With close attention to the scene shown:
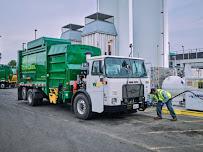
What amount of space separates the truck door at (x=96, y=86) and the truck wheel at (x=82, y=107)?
252 mm

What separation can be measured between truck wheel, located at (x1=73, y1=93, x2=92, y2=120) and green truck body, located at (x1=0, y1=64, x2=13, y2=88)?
21655 millimetres

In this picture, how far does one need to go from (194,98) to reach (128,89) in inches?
163

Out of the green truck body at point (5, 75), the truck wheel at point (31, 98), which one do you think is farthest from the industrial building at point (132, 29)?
the truck wheel at point (31, 98)

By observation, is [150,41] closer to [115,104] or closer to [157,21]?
[157,21]

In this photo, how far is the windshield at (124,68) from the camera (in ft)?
26.7

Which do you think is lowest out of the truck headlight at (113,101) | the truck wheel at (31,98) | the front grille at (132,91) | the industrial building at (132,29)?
the truck wheel at (31,98)

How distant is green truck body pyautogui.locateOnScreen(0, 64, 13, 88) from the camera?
2797 centimetres

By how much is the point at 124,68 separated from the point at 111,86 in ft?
3.47

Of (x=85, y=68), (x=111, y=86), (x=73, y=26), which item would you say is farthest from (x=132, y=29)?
(x=111, y=86)

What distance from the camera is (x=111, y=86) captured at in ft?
25.6

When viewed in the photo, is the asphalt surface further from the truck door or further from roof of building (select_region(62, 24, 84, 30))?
roof of building (select_region(62, 24, 84, 30))

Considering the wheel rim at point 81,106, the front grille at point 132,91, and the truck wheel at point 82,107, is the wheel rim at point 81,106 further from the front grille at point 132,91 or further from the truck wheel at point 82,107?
the front grille at point 132,91

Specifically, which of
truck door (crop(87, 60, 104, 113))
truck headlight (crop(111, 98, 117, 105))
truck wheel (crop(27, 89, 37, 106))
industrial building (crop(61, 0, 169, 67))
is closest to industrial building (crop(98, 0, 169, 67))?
industrial building (crop(61, 0, 169, 67))

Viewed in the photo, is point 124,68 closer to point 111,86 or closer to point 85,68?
point 111,86
